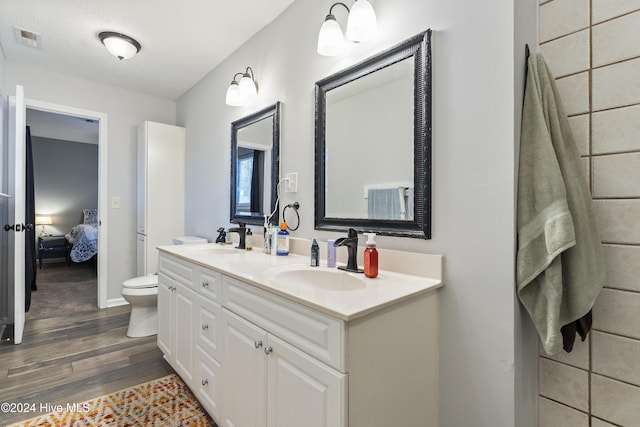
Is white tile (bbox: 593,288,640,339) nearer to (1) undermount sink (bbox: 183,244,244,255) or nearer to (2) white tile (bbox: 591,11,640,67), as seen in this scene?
(2) white tile (bbox: 591,11,640,67)

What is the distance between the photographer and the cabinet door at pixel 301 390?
84 cm

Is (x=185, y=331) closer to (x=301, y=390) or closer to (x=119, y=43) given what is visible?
(x=301, y=390)

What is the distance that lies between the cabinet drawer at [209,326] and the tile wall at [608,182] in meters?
1.33

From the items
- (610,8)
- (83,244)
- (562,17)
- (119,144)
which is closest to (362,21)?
(562,17)

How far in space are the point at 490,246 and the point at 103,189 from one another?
3.58 metres

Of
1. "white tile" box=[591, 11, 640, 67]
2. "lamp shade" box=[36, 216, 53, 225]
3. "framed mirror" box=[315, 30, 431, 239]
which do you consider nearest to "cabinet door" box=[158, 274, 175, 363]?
"framed mirror" box=[315, 30, 431, 239]

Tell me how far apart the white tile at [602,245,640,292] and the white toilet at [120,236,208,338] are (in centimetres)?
267

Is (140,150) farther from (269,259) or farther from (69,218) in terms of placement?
(69,218)

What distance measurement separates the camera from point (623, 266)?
0.95m

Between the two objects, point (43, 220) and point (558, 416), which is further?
point (43, 220)

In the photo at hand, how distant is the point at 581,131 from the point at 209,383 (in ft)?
5.98

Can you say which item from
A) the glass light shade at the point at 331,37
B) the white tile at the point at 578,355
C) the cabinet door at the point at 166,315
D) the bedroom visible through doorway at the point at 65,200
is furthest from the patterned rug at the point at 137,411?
the bedroom visible through doorway at the point at 65,200

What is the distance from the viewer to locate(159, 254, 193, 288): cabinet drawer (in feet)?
5.59

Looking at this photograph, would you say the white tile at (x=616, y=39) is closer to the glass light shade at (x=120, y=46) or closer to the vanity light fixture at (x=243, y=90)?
the vanity light fixture at (x=243, y=90)
